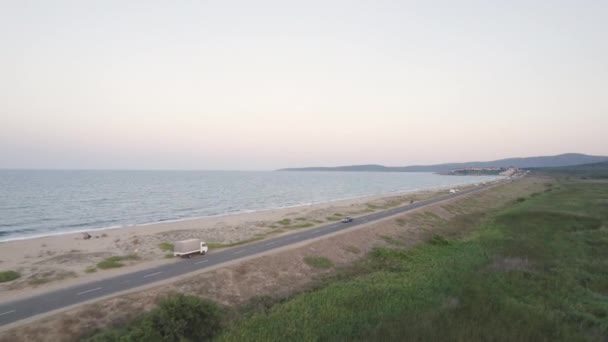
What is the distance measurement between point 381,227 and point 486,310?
96.4 feet

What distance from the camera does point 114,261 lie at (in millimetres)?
31562

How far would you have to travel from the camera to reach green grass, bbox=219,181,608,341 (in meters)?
15.7

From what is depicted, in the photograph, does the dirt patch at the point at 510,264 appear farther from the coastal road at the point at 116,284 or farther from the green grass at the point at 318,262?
the coastal road at the point at 116,284

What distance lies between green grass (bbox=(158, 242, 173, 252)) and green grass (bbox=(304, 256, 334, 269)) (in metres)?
16.2

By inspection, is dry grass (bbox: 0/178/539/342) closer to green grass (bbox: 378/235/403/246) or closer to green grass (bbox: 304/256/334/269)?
green grass (bbox: 304/256/334/269)

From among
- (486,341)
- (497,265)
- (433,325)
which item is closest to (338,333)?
(433,325)

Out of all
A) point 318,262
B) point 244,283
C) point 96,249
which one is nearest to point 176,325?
point 244,283

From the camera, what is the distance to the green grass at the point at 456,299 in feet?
51.4

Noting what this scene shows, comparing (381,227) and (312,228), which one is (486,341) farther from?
(312,228)

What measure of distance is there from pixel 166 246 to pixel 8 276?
47.7ft

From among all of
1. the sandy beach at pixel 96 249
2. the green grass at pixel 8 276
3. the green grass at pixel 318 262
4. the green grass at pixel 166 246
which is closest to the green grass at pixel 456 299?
the green grass at pixel 318 262

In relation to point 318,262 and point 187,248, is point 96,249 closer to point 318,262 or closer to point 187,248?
point 187,248

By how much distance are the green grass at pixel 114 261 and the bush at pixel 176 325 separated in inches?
587

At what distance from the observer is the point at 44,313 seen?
61.2 feet
